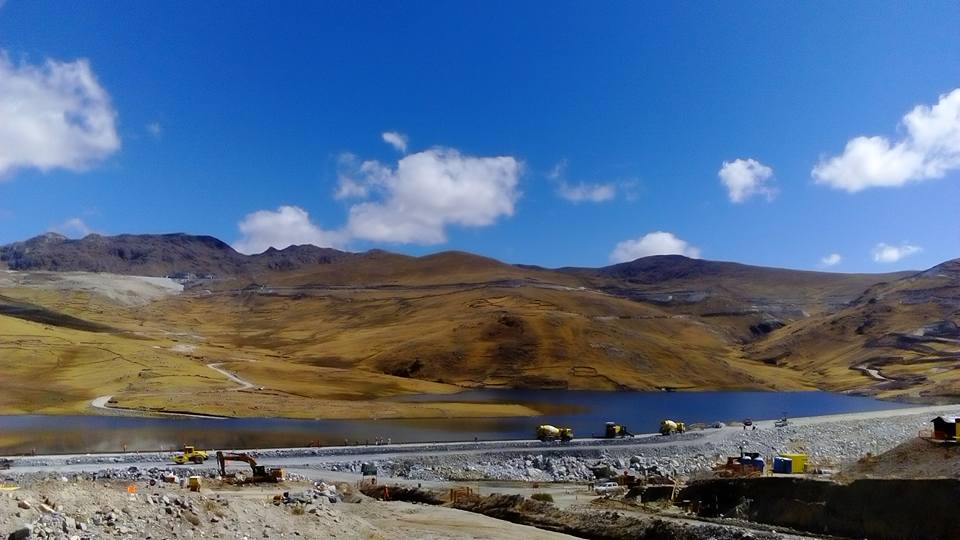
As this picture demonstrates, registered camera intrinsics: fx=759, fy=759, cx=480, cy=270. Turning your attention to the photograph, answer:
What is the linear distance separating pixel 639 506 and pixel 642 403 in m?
94.7

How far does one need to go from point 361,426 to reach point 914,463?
63189mm

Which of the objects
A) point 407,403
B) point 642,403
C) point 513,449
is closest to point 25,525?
point 513,449

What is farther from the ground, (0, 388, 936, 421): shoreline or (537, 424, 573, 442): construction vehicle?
(0, 388, 936, 421): shoreline

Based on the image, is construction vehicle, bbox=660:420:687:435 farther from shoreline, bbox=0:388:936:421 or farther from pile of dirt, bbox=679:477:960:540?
pile of dirt, bbox=679:477:960:540

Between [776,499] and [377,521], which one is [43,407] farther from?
[776,499]

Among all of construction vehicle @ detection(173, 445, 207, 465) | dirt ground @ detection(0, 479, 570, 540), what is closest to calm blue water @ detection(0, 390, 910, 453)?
construction vehicle @ detection(173, 445, 207, 465)

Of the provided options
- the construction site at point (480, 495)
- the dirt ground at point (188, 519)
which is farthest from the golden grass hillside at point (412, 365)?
the dirt ground at point (188, 519)

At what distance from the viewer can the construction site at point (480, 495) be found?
71.9ft

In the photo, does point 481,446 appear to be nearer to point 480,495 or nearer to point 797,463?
point 480,495

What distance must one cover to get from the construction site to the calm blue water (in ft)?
39.5

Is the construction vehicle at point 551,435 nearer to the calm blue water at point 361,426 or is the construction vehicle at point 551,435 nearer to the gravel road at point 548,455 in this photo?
the gravel road at point 548,455

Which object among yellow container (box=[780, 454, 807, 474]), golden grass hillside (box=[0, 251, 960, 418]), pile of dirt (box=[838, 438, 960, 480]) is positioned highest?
golden grass hillside (box=[0, 251, 960, 418])

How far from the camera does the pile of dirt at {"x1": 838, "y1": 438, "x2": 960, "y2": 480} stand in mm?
25766

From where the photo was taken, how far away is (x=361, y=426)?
82938mm
